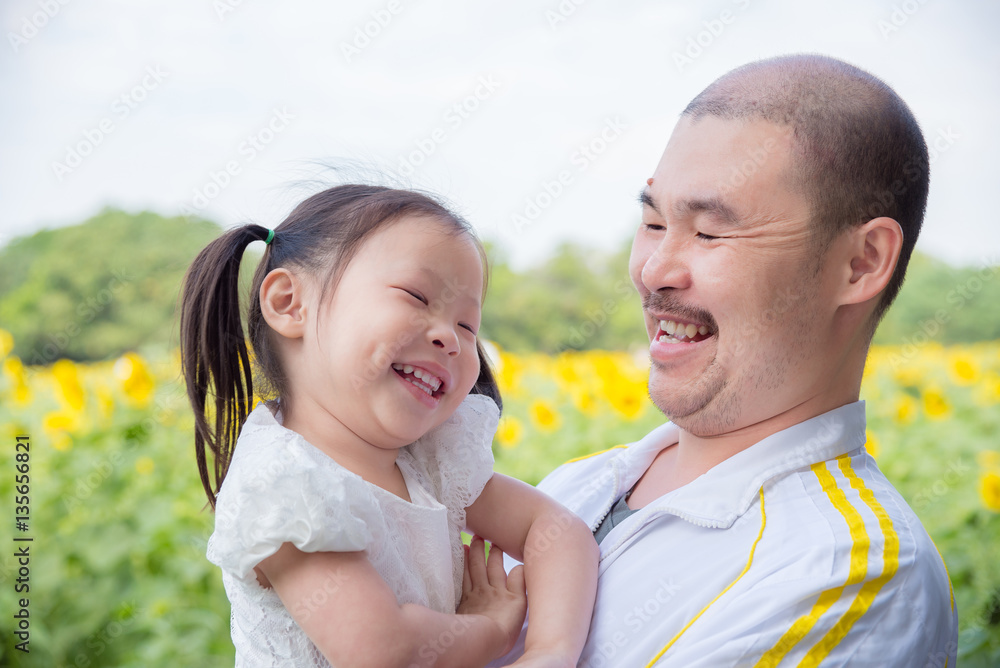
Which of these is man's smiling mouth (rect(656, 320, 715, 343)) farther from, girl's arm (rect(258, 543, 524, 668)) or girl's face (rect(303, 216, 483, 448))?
girl's arm (rect(258, 543, 524, 668))

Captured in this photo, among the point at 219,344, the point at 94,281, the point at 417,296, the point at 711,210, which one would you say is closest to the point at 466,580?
the point at 417,296

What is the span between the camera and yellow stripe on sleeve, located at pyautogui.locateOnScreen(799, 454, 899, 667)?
1063mm

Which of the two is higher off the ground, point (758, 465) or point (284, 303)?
point (284, 303)

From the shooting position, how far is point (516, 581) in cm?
134

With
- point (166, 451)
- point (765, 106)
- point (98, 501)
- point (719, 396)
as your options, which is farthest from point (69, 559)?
point (765, 106)

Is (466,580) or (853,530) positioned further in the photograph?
(466,580)

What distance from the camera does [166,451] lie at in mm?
3018

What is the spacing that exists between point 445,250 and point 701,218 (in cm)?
49

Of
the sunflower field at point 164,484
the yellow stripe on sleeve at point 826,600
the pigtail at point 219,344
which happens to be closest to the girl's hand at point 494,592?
the yellow stripe on sleeve at point 826,600

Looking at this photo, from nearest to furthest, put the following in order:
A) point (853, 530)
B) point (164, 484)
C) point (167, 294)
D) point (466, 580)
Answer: point (853, 530)
point (466, 580)
point (164, 484)
point (167, 294)

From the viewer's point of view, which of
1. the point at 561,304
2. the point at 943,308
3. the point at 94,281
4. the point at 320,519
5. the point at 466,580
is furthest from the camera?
the point at 561,304

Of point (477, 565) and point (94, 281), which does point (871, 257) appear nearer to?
point (477, 565)

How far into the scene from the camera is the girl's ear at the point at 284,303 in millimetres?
1299

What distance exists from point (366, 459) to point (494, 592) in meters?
0.31
